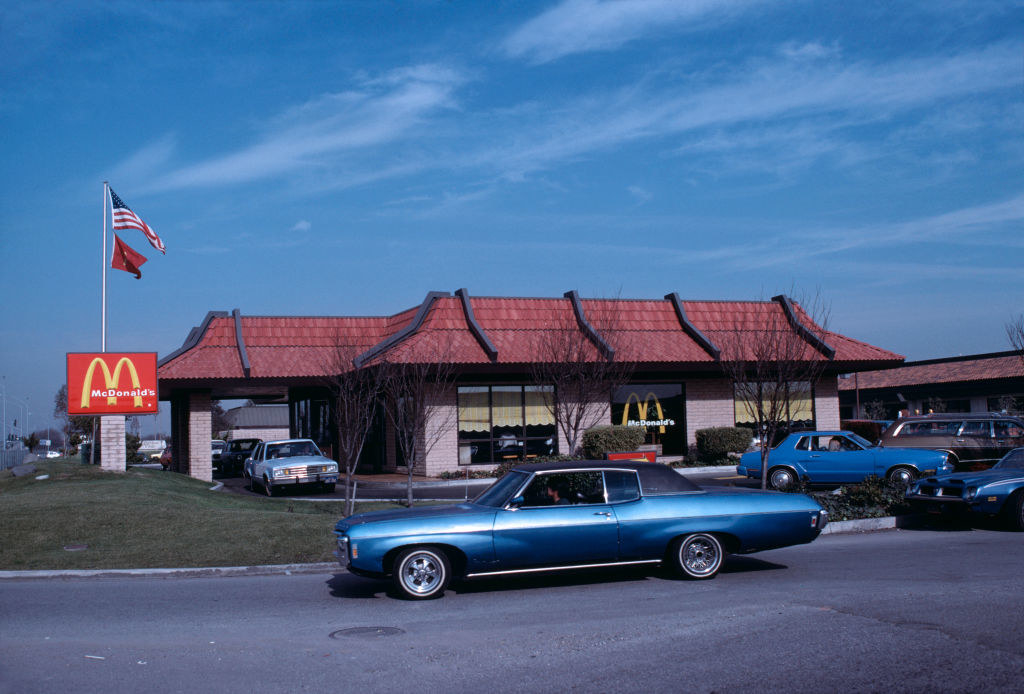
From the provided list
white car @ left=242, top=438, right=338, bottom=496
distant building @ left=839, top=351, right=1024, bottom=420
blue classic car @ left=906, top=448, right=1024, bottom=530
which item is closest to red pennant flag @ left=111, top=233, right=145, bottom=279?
white car @ left=242, top=438, right=338, bottom=496

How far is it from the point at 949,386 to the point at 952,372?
68.3 inches

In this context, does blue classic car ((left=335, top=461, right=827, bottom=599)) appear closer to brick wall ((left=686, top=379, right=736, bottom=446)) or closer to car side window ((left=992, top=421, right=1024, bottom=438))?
car side window ((left=992, top=421, right=1024, bottom=438))

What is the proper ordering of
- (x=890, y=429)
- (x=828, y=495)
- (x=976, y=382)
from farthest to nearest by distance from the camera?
1. (x=976, y=382)
2. (x=890, y=429)
3. (x=828, y=495)

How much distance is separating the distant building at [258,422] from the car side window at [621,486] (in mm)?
61234

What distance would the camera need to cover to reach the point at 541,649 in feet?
23.4

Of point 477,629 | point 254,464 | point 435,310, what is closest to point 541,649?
point 477,629

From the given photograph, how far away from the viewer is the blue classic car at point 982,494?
533 inches

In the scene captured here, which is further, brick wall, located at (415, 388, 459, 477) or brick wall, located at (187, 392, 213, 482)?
brick wall, located at (187, 392, 213, 482)

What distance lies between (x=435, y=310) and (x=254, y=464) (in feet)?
25.1

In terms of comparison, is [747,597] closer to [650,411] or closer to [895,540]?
[895,540]

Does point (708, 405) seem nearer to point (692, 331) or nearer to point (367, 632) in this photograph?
point (692, 331)

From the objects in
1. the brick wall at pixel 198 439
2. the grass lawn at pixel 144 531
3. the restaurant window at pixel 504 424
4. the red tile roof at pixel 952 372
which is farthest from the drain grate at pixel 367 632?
the red tile roof at pixel 952 372

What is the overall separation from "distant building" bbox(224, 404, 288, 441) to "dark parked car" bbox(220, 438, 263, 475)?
3354 centimetres

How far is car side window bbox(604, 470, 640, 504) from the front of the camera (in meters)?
9.95
